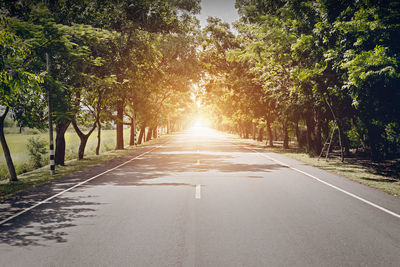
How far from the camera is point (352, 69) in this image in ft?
36.7

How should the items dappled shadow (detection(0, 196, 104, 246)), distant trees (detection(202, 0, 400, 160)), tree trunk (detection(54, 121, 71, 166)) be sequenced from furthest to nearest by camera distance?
tree trunk (detection(54, 121, 71, 166)) < distant trees (detection(202, 0, 400, 160)) < dappled shadow (detection(0, 196, 104, 246))

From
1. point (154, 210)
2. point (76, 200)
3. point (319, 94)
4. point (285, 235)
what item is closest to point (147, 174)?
point (76, 200)

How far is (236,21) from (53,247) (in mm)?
27341

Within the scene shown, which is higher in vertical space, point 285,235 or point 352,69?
point 352,69

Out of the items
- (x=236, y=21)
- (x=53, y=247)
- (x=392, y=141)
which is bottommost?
(x=53, y=247)

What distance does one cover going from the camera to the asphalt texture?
4352 millimetres

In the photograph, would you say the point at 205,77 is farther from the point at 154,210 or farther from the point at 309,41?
the point at 154,210

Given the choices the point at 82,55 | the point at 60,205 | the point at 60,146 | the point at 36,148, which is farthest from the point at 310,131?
the point at 60,205

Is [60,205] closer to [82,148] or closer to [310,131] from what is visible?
[82,148]

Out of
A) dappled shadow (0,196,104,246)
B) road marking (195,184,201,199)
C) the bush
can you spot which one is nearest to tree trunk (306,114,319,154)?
road marking (195,184,201,199)

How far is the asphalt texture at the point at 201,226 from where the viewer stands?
435 centimetres

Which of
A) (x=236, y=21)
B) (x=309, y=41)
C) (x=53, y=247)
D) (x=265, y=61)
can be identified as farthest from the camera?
(x=236, y=21)

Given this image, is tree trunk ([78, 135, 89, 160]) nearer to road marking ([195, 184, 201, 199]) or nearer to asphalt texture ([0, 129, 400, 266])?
asphalt texture ([0, 129, 400, 266])

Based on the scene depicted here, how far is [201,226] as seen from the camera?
567 centimetres
